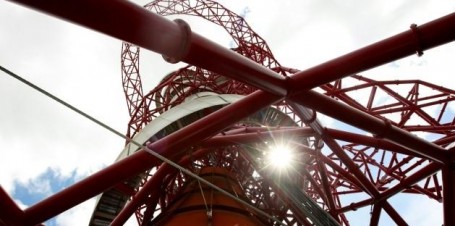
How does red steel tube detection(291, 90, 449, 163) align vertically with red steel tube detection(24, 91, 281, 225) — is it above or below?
above

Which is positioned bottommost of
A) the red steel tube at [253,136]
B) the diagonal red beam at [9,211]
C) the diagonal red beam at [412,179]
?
the diagonal red beam at [9,211]

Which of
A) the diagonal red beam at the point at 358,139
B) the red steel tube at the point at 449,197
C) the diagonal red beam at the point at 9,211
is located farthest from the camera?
the diagonal red beam at the point at 358,139

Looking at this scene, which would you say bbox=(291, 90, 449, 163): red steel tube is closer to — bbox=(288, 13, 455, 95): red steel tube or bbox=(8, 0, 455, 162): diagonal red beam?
bbox=(8, 0, 455, 162): diagonal red beam

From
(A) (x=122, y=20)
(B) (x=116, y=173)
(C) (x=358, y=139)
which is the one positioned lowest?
(A) (x=122, y=20)

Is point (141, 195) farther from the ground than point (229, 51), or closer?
farther from the ground

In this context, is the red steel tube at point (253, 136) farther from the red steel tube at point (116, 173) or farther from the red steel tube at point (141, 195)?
the red steel tube at point (116, 173)

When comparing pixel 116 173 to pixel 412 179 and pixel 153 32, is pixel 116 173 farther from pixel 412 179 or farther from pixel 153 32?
pixel 412 179

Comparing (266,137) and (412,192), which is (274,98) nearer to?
(266,137)

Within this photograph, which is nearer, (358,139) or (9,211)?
(9,211)

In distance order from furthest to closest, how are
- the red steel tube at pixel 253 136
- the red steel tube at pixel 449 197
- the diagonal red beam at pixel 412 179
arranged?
1. the red steel tube at pixel 253 136
2. the diagonal red beam at pixel 412 179
3. the red steel tube at pixel 449 197

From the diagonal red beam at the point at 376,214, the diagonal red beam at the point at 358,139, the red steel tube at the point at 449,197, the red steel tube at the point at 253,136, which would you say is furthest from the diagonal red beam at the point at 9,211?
the diagonal red beam at the point at 376,214

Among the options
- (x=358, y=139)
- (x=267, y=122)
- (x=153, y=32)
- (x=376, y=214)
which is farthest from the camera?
(x=267, y=122)

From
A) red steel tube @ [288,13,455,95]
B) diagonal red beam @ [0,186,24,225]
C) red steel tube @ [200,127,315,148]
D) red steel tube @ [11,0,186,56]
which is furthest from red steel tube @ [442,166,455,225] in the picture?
diagonal red beam @ [0,186,24,225]

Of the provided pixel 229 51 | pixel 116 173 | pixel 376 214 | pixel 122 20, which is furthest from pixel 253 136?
pixel 122 20
